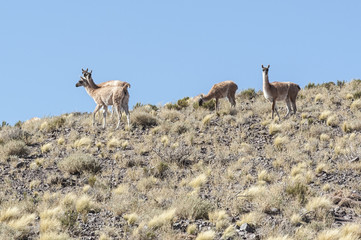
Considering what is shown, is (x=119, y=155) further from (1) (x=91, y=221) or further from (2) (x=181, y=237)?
(2) (x=181, y=237)

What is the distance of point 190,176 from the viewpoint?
472 inches

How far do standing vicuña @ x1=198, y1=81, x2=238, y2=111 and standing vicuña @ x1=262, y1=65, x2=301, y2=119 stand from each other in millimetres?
2639

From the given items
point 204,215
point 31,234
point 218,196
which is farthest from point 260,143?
point 31,234

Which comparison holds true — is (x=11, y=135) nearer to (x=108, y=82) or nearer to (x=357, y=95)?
(x=108, y=82)

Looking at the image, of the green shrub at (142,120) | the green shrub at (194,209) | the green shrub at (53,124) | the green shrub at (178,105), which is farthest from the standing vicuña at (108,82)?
the green shrub at (194,209)

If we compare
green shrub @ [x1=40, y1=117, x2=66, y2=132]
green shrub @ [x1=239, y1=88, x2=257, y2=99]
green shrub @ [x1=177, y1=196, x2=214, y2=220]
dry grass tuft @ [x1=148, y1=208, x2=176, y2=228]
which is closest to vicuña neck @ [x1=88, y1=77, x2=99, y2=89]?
green shrub @ [x1=40, y1=117, x2=66, y2=132]

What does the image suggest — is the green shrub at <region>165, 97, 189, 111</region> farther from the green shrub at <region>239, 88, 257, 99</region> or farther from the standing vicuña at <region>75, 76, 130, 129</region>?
the standing vicuña at <region>75, 76, 130, 129</region>

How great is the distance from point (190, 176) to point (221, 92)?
8728 millimetres

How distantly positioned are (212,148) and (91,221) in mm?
6663

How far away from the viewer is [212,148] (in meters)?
14.7

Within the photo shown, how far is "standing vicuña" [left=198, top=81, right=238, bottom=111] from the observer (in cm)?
2009

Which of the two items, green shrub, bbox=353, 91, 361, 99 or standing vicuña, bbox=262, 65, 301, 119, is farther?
green shrub, bbox=353, 91, 361, 99

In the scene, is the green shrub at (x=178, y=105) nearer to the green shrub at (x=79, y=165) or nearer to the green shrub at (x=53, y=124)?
the green shrub at (x=53, y=124)

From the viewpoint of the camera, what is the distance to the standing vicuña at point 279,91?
17.5 m
